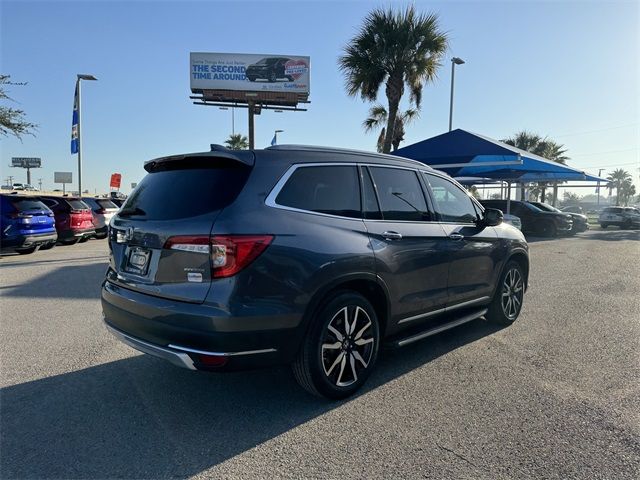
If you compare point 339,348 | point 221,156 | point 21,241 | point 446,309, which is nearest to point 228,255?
point 221,156

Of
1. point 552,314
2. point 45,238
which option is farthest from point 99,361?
point 45,238

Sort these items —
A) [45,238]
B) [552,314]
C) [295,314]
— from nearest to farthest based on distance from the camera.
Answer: [295,314]
[552,314]
[45,238]

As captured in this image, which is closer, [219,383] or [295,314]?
[295,314]

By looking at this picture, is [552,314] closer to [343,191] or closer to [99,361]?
Answer: [343,191]

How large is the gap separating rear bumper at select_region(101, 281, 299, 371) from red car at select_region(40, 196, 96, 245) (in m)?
12.3

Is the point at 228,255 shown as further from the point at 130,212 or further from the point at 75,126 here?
the point at 75,126

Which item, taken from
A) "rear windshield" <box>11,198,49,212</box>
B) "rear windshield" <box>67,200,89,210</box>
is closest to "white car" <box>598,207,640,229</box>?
"rear windshield" <box>67,200,89,210</box>

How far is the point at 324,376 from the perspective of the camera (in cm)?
321

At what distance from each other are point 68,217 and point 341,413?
43.3 ft

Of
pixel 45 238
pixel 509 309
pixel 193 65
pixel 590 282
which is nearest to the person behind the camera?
pixel 509 309

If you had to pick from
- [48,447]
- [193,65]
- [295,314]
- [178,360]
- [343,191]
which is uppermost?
[193,65]

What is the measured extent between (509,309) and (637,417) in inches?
88.8

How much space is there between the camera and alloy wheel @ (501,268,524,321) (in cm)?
530

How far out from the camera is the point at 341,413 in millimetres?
3186
